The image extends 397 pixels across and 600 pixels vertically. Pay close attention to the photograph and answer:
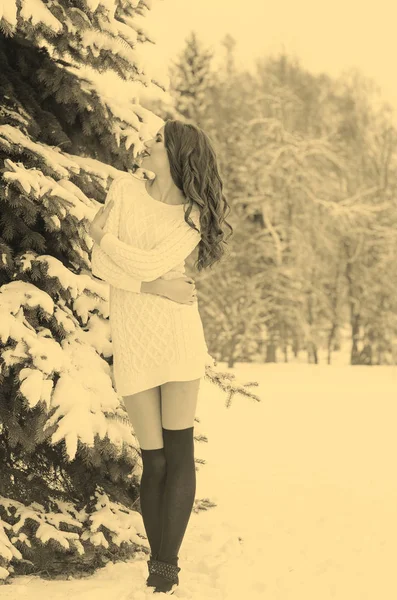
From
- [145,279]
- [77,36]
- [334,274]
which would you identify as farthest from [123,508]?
[334,274]

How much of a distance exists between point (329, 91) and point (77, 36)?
24944 millimetres

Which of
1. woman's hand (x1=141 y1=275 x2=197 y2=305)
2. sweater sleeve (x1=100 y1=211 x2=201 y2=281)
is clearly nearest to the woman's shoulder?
sweater sleeve (x1=100 y1=211 x2=201 y2=281)

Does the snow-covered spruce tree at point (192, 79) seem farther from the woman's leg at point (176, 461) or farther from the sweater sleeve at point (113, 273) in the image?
the woman's leg at point (176, 461)

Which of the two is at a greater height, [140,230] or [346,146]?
[346,146]

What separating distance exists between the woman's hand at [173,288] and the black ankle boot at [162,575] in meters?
1.20

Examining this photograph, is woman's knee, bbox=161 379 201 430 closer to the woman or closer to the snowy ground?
the woman

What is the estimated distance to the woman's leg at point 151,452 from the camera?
3.54 m

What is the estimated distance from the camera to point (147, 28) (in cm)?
470

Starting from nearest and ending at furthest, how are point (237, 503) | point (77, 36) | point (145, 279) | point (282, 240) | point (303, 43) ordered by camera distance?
point (145, 279) → point (77, 36) → point (237, 503) → point (282, 240) → point (303, 43)

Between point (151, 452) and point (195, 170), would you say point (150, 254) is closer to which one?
point (195, 170)

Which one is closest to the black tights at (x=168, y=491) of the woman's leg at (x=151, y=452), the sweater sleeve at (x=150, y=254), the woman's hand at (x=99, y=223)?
the woman's leg at (x=151, y=452)

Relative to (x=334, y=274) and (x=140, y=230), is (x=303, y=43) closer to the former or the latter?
(x=334, y=274)

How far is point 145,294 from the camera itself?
11.5 ft

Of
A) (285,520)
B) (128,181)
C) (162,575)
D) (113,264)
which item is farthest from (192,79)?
(162,575)
